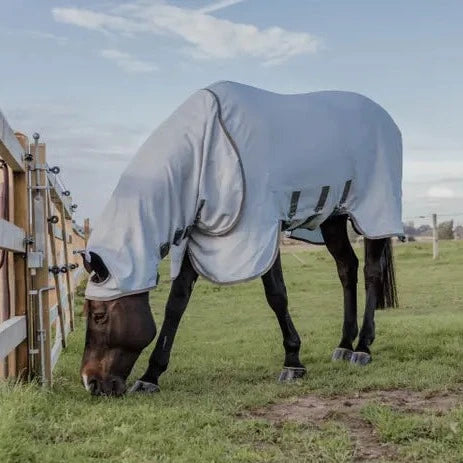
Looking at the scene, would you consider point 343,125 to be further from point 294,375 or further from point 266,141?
point 294,375

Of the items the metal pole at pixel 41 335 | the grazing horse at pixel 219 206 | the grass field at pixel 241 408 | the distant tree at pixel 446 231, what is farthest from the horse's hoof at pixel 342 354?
the distant tree at pixel 446 231

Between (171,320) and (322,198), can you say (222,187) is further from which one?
(322,198)

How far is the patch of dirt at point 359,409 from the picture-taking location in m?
3.27

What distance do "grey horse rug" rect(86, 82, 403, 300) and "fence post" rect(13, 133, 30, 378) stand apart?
722mm

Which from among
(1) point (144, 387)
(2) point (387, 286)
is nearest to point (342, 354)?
(2) point (387, 286)

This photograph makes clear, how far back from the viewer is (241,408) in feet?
13.2

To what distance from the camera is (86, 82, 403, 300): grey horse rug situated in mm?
Answer: 4332

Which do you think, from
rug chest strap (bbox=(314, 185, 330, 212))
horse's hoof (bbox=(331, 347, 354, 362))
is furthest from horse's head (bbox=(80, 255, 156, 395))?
horse's hoof (bbox=(331, 347, 354, 362))

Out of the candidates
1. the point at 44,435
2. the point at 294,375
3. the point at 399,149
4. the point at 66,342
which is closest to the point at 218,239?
the point at 294,375

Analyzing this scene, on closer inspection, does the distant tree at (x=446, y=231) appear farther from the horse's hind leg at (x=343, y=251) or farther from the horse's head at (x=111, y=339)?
the horse's head at (x=111, y=339)

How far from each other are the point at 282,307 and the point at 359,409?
4.78ft

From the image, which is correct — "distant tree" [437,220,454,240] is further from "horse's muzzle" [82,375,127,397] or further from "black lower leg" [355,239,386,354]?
"horse's muzzle" [82,375,127,397]

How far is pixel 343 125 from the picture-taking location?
591cm

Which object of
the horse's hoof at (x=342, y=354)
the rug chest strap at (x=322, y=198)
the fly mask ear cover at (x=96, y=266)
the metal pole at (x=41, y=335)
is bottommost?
the horse's hoof at (x=342, y=354)
